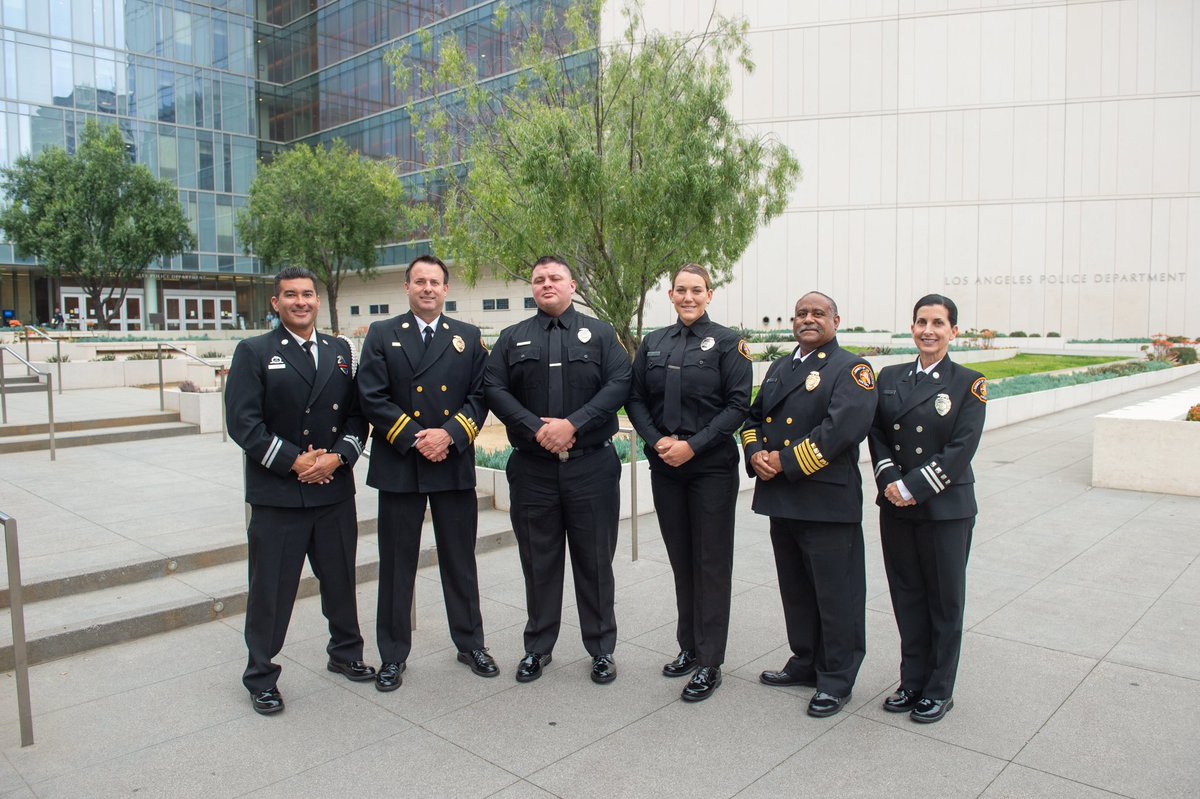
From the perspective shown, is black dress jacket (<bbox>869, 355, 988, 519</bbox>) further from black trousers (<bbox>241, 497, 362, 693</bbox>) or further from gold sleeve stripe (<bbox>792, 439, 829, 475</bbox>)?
black trousers (<bbox>241, 497, 362, 693</bbox>)

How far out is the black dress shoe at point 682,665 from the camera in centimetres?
447

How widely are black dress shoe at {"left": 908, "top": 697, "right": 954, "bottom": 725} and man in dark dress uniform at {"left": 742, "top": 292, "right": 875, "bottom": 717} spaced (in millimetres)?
313

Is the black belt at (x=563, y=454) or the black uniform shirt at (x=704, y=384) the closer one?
the black uniform shirt at (x=704, y=384)

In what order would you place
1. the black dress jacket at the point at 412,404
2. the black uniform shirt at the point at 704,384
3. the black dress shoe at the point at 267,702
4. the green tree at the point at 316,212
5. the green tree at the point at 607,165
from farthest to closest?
1. the green tree at the point at 316,212
2. the green tree at the point at 607,165
3. the black dress jacket at the point at 412,404
4. the black uniform shirt at the point at 704,384
5. the black dress shoe at the point at 267,702

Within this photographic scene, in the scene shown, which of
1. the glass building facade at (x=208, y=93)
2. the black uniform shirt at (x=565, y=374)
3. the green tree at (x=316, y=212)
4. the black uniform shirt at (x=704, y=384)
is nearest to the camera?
the black uniform shirt at (x=704, y=384)

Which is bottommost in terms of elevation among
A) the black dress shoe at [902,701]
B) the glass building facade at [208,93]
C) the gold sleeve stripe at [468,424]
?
the black dress shoe at [902,701]

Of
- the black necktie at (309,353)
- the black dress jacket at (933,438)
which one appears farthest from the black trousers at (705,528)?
the black necktie at (309,353)

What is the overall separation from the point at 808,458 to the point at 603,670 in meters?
1.55

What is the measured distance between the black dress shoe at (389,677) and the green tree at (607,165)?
7984 millimetres

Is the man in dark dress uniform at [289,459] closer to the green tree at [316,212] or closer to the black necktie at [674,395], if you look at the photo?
the black necktie at [674,395]

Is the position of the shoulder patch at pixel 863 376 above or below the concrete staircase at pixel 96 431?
above

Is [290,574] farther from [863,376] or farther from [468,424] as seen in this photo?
[863,376]

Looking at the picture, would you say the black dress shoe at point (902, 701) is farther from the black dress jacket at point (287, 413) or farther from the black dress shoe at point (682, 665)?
the black dress jacket at point (287, 413)

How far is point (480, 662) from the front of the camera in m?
4.55
